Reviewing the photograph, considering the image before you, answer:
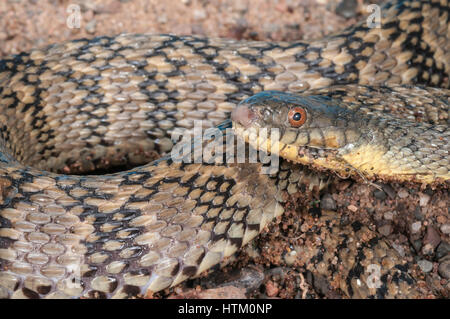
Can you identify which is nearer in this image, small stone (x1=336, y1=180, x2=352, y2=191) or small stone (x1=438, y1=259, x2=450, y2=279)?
small stone (x1=438, y1=259, x2=450, y2=279)

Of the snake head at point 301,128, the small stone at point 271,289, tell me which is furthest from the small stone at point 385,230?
the small stone at point 271,289

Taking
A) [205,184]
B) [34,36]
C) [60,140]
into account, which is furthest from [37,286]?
[34,36]

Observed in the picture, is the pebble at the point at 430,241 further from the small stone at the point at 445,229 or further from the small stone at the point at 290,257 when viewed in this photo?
the small stone at the point at 290,257

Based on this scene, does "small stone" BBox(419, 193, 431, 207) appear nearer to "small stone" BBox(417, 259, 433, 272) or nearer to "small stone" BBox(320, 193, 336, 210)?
"small stone" BBox(417, 259, 433, 272)

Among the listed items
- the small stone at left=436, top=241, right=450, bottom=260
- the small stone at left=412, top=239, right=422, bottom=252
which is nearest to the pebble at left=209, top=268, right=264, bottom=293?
the small stone at left=412, top=239, right=422, bottom=252

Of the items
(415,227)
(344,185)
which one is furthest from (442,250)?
(344,185)
